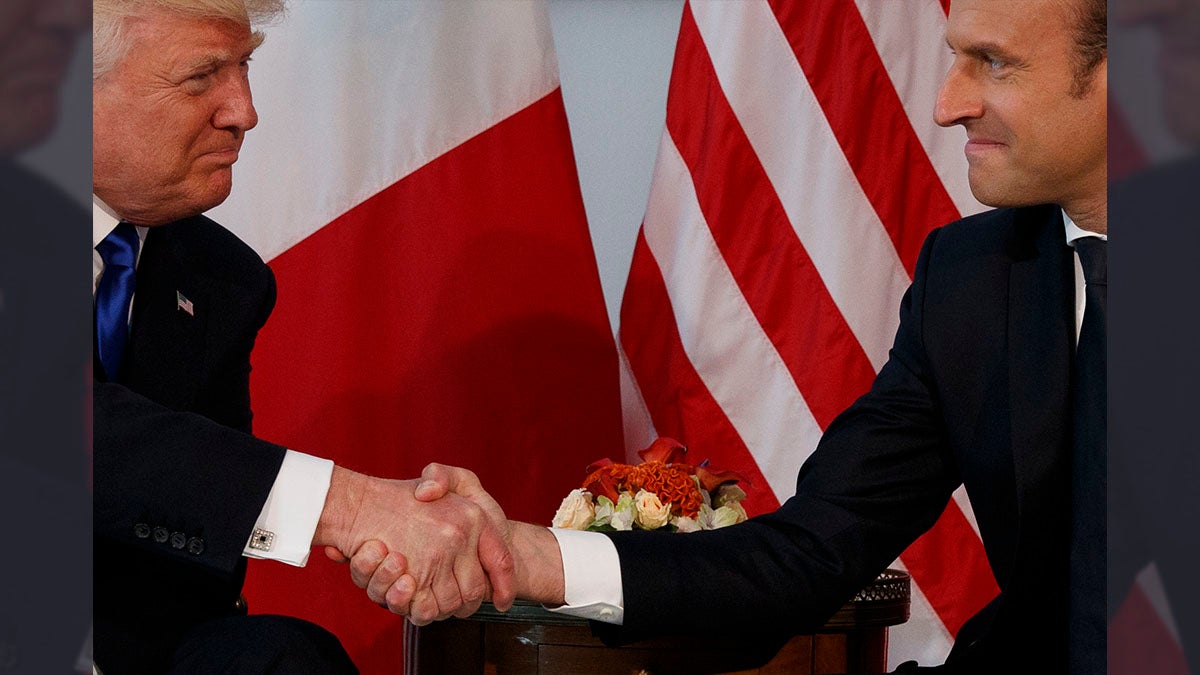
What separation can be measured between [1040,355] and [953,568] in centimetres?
110

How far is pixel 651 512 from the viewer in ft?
6.14

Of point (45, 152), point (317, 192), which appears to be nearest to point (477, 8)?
point (317, 192)

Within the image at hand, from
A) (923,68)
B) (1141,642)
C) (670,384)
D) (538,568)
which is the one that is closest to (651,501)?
(538,568)

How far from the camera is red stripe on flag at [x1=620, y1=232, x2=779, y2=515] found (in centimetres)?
256

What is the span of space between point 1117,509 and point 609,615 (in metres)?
1.12

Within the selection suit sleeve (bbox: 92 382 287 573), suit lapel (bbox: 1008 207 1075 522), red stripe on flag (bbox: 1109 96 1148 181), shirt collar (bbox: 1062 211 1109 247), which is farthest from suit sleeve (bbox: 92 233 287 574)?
red stripe on flag (bbox: 1109 96 1148 181)

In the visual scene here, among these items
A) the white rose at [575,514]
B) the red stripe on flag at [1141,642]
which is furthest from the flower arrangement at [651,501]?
the red stripe on flag at [1141,642]

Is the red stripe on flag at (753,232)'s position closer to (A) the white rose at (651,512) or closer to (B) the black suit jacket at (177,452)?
(A) the white rose at (651,512)

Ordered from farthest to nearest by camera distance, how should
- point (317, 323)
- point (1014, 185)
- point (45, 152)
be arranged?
point (317, 323)
point (1014, 185)
point (45, 152)

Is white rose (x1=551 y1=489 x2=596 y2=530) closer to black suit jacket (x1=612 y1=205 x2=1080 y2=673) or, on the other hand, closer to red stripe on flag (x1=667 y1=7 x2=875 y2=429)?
black suit jacket (x1=612 y1=205 x2=1080 y2=673)

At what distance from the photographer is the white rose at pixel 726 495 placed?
200 cm

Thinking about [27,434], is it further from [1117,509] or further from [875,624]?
[875,624]

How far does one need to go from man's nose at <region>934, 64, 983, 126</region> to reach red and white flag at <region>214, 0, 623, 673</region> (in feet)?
3.50

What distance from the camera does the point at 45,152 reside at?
1.54 feet
